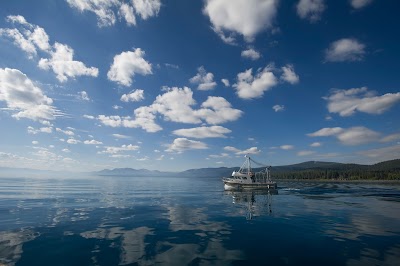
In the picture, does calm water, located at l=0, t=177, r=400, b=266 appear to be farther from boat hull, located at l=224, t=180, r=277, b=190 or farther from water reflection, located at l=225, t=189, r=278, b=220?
boat hull, located at l=224, t=180, r=277, b=190

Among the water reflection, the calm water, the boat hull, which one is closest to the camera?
the calm water

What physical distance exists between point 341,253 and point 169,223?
934 inches

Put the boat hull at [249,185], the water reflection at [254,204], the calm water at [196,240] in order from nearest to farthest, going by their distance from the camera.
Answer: the calm water at [196,240] → the water reflection at [254,204] → the boat hull at [249,185]

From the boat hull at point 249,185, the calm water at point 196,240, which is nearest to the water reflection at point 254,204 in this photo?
the calm water at point 196,240

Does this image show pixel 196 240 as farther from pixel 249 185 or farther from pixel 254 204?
pixel 249 185

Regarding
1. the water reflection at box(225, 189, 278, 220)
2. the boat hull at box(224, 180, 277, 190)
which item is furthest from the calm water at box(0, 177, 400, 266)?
the boat hull at box(224, 180, 277, 190)

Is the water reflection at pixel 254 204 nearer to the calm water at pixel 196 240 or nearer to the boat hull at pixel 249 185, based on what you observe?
the calm water at pixel 196 240

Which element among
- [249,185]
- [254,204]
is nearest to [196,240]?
[254,204]

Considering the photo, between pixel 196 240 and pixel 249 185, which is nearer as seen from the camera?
pixel 196 240

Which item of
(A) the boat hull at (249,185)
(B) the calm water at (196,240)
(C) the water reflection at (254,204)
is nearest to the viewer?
(B) the calm water at (196,240)

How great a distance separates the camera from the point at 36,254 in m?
24.8

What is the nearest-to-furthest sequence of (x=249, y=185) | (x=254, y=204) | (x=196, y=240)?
(x=196, y=240)
(x=254, y=204)
(x=249, y=185)

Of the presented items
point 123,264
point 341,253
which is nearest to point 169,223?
point 123,264

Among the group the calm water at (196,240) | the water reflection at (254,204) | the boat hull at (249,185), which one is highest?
the boat hull at (249,185)
